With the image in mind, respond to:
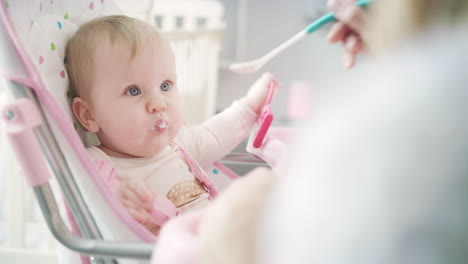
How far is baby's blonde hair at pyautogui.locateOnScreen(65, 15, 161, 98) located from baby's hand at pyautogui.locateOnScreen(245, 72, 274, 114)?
222 millimetres

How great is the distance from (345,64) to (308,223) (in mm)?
165

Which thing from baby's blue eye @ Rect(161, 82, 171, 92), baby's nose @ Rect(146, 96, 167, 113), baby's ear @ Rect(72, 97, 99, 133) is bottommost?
baby's ear @ Rect(72, 97, 99, 133)

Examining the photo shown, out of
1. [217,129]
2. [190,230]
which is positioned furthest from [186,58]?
[190,230]

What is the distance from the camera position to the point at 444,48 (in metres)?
0.33

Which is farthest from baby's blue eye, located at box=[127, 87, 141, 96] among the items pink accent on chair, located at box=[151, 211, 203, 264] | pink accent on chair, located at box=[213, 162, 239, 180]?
pink accent on chair, located at box=[151, 211, 203, 264]

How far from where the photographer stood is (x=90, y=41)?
672 mm

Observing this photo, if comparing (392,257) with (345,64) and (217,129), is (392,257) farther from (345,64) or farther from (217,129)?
(217,129)

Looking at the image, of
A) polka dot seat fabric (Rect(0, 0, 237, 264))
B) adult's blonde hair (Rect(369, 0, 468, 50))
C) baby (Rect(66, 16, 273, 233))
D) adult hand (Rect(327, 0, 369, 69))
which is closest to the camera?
adult's blonde hair (Rect(369, 0, 468, 50))

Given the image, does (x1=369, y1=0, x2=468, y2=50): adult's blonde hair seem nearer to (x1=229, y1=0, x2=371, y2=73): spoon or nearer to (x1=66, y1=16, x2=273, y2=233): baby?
(x1=229, y1=0, x2=371, y2=73): spoon

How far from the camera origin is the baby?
666mm

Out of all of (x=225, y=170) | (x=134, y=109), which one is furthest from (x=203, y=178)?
(x=134, y=109)

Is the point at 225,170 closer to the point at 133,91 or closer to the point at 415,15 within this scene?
the point at 133,91

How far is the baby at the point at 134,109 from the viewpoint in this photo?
2.19 feet

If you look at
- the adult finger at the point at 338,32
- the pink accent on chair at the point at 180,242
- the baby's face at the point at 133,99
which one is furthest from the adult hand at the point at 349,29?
the baby's face at the point at 133,99
